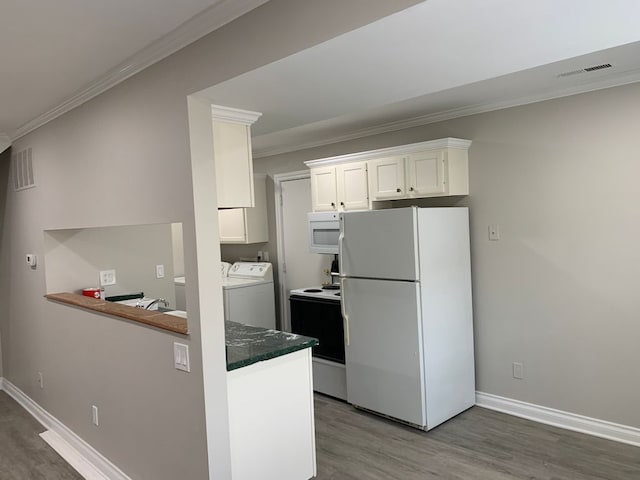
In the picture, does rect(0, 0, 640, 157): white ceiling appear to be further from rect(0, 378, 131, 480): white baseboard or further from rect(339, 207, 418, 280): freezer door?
rect(0, 378, 131, 480): white baseboard

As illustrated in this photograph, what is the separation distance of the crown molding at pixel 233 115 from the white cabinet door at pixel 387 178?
72.8 inches

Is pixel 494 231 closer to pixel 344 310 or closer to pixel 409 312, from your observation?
pixel 409 312

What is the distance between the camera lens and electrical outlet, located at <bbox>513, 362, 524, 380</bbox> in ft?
11.8

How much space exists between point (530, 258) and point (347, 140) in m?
2.09

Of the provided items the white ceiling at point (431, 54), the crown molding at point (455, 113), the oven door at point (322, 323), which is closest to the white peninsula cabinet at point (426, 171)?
the crown molding at point (455, 113)

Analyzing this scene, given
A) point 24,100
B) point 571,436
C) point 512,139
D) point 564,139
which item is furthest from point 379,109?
point 571,436

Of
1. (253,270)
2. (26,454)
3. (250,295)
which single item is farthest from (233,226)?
(26,454)

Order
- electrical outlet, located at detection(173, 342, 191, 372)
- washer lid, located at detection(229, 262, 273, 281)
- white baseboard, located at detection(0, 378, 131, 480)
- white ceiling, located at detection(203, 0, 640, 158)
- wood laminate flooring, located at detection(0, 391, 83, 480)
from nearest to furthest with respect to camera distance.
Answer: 1. white ceiling, located at detection(203, 0, 640, 158)
2. electrical outlet, located at detection(173, 342, 191, 372)
3. white baseboard, located at detection(0, 378, 131, 480)
4. wood laminate flooring, located at detection(0, 391, 83, 480)
5. washer lid, located at detection(229, 262, 273, 281)

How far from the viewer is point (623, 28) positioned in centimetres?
148

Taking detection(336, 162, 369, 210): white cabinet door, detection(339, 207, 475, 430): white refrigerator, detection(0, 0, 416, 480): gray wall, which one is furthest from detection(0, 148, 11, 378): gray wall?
detection(339, 207, 475, 430): white refrigerator

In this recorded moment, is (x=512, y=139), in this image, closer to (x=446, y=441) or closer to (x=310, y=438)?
(x=446, y=441)

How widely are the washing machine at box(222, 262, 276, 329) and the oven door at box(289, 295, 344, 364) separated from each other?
80 cm

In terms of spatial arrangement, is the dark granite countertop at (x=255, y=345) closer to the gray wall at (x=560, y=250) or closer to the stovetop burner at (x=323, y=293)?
the stovetop burner at (x=323, y=293)

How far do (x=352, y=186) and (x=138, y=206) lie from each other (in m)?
2.29
